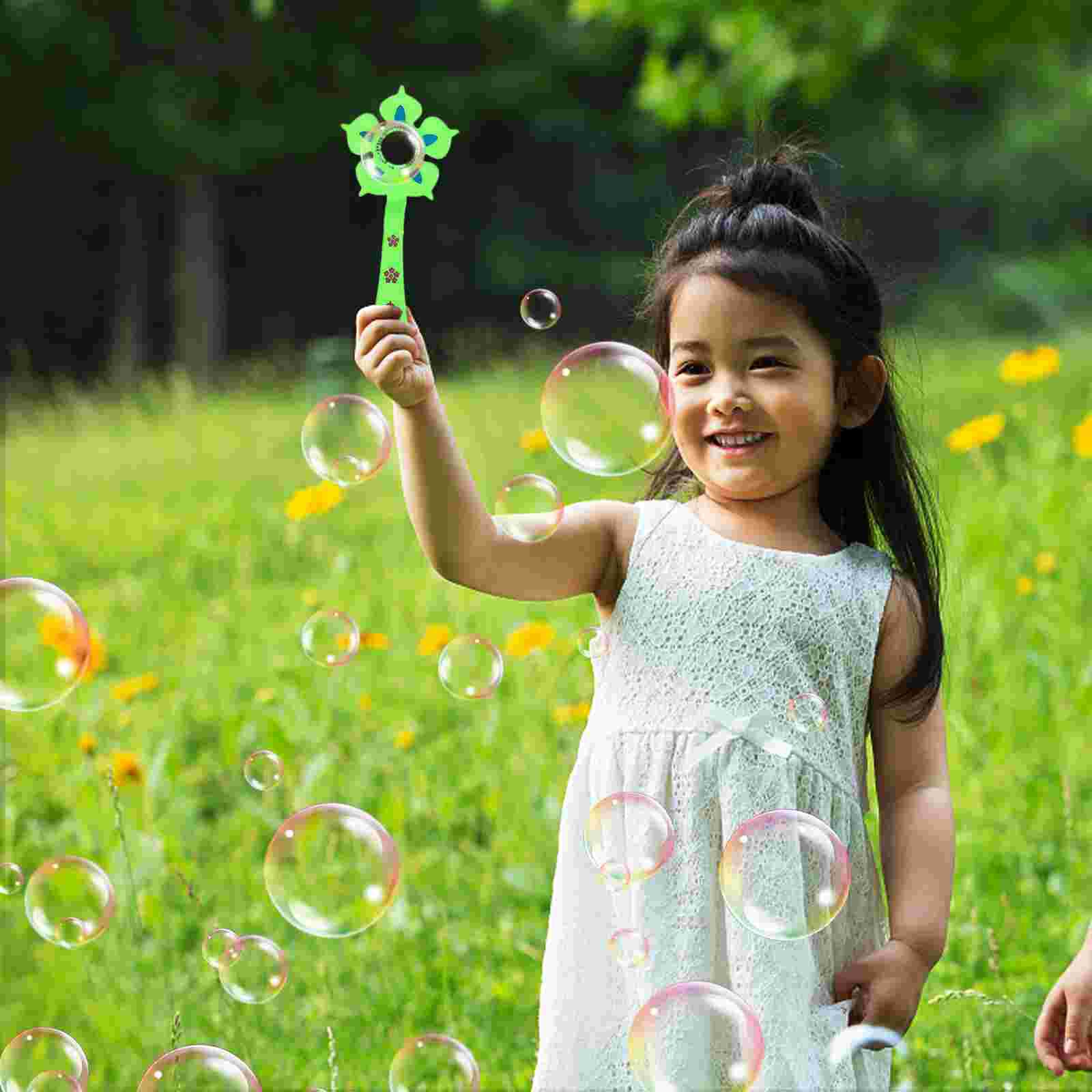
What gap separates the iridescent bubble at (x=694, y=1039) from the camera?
5.12 feet

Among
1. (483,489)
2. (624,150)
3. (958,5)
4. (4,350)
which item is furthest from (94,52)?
(483,489)

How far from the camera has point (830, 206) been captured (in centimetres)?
181

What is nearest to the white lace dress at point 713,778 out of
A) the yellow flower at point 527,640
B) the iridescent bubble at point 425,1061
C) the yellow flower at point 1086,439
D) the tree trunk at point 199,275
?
the iridescent bubble at point 425,1061

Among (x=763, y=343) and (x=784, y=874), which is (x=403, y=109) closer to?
(x=763, y=343)

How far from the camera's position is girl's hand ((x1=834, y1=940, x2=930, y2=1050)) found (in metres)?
1.64

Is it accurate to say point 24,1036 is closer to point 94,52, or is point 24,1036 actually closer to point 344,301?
point 94,52

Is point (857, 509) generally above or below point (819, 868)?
above

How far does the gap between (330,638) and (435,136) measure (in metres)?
0.72

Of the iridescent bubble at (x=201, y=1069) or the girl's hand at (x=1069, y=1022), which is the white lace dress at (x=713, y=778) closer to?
the girl's hand at (x=1069, y=1022)

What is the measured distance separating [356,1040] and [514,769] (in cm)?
80

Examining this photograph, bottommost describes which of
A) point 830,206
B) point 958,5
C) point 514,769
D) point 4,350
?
point 514,769

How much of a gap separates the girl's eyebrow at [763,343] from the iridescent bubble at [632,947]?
1.96 feet

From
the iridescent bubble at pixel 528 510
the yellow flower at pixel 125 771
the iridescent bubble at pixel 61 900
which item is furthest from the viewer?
the yellow flower at pixel 125 771

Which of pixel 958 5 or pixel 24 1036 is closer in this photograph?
pixel 24 1036
